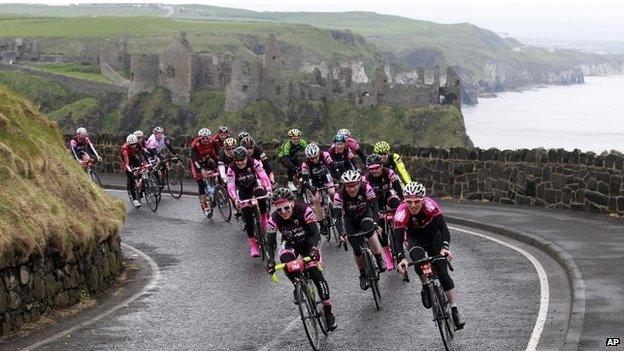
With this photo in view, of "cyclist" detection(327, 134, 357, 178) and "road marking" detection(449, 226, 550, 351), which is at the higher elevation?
"cyclist" detection(327, 134, 357, 178)

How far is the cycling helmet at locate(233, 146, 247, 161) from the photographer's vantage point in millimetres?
18391

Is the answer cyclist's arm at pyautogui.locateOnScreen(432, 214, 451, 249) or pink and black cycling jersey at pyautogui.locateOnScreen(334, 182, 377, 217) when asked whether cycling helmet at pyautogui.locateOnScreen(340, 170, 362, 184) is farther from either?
cyclist's arm at pyautogui.locateOnScreen(432, 214, 451, 249)

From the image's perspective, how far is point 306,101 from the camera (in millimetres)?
184625

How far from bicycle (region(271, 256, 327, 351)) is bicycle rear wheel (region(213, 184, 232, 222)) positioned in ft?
38.4

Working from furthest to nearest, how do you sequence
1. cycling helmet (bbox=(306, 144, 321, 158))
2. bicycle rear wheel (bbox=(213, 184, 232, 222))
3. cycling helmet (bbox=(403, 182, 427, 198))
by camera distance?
1. bicycle rear wheel (bbox=(213, 184, 232, 222))
2. cycling helmet (bbox=(306, 144, 321, 158))
3. cycling helmet (bbox=(403, 182, 427, 198))

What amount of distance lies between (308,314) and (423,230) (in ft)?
5.58

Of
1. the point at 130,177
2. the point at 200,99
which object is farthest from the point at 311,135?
the point at 130,177

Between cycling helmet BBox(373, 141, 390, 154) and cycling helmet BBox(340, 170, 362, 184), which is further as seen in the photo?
cycling helmet BBox(373, 141, 390, 154)

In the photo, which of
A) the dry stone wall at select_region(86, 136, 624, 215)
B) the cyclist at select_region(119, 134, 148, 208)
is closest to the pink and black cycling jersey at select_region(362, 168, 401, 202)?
the dry stone wall at select_region(86, 136, 624, 215)

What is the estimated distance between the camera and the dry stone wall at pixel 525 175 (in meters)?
23.9

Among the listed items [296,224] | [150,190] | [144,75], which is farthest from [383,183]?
[144,75]

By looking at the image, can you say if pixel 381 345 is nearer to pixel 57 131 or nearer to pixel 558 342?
pixel 558 342

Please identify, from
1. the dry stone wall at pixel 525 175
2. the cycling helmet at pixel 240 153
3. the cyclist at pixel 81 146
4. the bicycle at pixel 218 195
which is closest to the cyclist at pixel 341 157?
the cycling helmet at pixel 240 153

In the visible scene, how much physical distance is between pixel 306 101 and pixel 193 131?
65.2 feet
